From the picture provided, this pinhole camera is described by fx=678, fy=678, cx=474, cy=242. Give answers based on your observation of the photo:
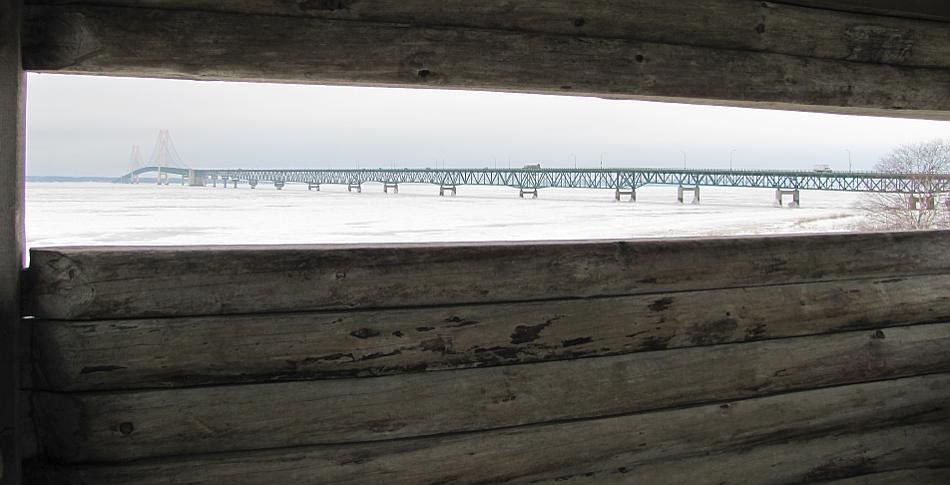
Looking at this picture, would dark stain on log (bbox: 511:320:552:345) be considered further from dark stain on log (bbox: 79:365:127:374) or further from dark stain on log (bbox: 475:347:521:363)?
dark stain on log (bbox: 79:365:127:374)

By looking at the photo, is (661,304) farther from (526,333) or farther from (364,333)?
(364,333)

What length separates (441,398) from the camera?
1.74 meters

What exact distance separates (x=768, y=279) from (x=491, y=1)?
3.95 feet

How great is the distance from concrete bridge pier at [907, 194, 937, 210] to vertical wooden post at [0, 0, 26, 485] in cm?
372

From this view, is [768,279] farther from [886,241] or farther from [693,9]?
[693,9]

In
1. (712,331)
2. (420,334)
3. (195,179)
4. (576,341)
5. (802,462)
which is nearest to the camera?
(420,334)

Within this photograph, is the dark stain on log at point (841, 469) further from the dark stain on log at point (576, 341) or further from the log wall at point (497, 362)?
the dark stain on log at point (576, 341)

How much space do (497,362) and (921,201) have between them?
2849 mm

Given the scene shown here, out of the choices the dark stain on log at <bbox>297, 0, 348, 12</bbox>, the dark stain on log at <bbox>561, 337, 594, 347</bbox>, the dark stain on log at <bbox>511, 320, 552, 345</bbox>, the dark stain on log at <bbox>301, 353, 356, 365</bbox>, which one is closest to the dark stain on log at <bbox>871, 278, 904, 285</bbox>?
the dark stain on log at <bbox>561, 337, 594, 347</bbox>

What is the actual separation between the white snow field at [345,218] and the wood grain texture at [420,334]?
28 cm

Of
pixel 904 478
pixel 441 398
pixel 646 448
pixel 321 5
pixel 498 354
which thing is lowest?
pixel 904 478

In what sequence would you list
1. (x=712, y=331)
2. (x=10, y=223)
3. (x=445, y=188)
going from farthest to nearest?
(x=445, y=188) → (x=712, y=331) → (x=10, y=223)

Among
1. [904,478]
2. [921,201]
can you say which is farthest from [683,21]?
[921,201]

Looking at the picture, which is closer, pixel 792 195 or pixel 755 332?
pixel 755 332
